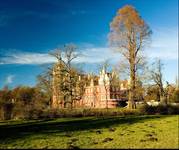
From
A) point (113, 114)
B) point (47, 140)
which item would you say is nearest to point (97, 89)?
point (113, 114)

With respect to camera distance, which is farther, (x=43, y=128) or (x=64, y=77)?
(x=64, y=77)

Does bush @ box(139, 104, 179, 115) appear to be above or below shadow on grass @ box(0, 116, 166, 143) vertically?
above

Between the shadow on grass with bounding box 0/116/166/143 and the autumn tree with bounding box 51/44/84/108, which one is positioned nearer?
the shadow on grass with bounding box 0/116/166/143

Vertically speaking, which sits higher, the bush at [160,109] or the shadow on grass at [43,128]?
the bush at [160,109]

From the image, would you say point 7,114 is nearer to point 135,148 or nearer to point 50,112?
point 50,112

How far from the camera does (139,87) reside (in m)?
50.2

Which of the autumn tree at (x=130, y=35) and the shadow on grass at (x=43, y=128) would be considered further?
the autumn tree at (x=130, y=35)

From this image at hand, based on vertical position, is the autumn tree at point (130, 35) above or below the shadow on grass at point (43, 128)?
above

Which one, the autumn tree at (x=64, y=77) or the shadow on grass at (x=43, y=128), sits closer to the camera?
the shadow on grass at (x=43, y=128)

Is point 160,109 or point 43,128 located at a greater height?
point 160,109

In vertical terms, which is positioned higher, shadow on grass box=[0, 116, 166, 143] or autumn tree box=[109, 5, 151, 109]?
autumn tree box=[109, 5, 151, 109]

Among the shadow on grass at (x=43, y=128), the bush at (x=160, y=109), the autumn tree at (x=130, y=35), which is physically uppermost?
the autumn tree at (x=130, y=35)

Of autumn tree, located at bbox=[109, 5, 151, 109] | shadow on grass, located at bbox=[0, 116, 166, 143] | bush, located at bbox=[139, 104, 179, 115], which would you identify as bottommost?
shadow on grass, located at bbox=[0, 116, 166, 143]

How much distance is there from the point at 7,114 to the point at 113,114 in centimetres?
1348
